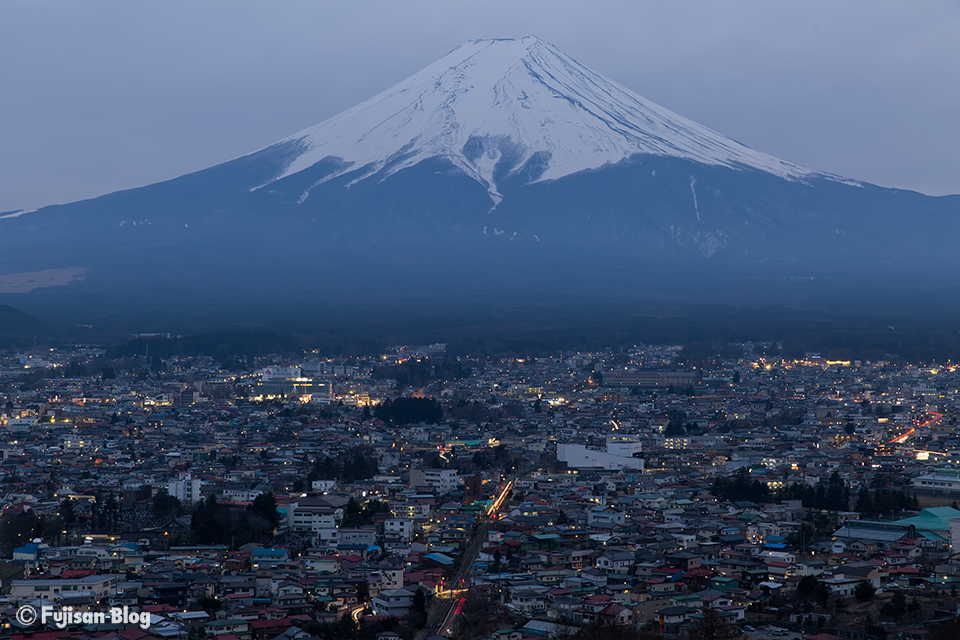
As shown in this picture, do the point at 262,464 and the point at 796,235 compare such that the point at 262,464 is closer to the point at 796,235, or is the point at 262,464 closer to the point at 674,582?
the point at 674,582

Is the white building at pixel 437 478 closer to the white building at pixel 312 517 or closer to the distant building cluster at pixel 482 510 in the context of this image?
the distant building cluster at pixel 482 510

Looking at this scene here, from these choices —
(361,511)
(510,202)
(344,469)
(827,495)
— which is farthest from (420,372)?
(510,202)

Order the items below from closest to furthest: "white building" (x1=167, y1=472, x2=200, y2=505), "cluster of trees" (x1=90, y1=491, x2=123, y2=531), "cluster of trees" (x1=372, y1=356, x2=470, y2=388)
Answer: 1. "cluster of trees" (x1=90, y1=491, x2=123, y2=531)
2. "white building" (x1=167, y1=472, x2=200, y2=505)
3. "cluster of trees" (x1=372, y1=356, x2=470, y2=388)

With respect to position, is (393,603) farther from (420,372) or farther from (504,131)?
(504,131)

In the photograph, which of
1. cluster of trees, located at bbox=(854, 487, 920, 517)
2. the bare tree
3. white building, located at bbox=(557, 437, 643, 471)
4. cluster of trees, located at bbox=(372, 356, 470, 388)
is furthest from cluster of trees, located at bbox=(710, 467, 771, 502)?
cluster of trees, located at bbox=(372, 356, 470, 388)

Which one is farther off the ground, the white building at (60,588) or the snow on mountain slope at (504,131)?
the snow on mountain slope at (504,131)

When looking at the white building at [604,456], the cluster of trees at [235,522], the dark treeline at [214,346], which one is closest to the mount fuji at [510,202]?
the dark treeline at [214,346]

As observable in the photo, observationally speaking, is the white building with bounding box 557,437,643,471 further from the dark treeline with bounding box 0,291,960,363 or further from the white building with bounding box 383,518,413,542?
the dark treeline with bounding box 0,291,960,363
